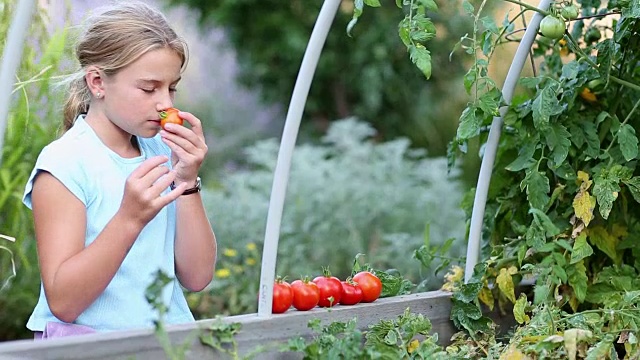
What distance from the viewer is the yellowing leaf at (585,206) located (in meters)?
2.12

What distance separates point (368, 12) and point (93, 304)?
536 cm

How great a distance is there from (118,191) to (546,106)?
98 centimetres

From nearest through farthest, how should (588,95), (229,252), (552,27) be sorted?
(552,27) < (588,95) < (229,252)

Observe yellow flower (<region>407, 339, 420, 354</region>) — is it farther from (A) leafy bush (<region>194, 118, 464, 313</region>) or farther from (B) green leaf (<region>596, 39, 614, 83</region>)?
(A) leafy bush (<region>194, 118, 464, 313</region>)

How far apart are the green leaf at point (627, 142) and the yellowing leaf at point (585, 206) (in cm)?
13

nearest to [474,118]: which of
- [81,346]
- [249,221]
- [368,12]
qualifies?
[81,346]

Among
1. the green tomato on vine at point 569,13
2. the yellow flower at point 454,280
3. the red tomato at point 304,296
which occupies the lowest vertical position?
the red tomato at point 304,296

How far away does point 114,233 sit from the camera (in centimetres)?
159

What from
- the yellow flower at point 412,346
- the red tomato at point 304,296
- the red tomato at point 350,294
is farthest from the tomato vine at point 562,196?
the red tomato at point 304,296

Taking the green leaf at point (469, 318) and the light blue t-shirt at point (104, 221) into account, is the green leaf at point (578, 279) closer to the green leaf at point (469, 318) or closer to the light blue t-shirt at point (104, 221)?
the green leaf at point (469, 318)

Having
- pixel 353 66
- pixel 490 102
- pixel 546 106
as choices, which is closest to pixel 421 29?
pixel 490 102

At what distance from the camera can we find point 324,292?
6.40 feet

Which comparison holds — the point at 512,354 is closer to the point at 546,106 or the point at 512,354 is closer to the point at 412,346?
the point at 412,346

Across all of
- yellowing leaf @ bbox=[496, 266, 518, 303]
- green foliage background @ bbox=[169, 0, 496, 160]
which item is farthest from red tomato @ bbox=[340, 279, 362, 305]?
green foliage background @ bbox=[169, 0, 496, 160]
